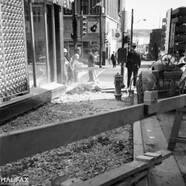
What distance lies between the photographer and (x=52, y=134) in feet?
6.27

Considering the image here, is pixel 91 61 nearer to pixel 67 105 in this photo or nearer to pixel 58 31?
→ pixel 58 31

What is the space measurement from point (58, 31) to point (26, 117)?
523cm

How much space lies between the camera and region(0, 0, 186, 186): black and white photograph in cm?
222

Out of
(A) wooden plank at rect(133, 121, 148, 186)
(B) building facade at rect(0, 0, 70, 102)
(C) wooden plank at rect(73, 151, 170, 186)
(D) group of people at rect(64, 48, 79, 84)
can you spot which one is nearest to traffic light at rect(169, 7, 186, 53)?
(A) wooden plank at rect(133, 121, 148, 186)

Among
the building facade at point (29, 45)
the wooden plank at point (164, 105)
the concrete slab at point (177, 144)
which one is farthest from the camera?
the building facade at point (29, 45)

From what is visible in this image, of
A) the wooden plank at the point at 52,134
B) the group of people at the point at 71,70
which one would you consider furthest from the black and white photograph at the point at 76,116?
the group of people at the point at 71,70

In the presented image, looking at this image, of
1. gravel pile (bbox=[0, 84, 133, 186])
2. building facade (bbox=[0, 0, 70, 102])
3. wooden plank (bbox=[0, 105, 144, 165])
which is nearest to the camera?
wooden plank (bbox=[0, 105, 144, 165])

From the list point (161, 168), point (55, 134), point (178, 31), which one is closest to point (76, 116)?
point (161, 168)

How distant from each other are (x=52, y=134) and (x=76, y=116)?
4.66 metres

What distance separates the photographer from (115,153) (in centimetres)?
430

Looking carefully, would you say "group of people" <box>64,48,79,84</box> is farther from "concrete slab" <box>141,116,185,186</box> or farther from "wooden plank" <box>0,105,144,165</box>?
"wooden plank" <box>0,105,144,165</box>

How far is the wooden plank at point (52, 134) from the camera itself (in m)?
1.71

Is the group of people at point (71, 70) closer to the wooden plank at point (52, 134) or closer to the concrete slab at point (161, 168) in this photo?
the concrete slab at point (161, 168)

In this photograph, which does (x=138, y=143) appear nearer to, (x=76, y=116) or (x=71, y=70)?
(x=76, y=116)
